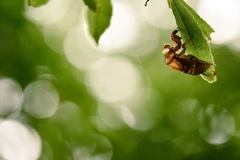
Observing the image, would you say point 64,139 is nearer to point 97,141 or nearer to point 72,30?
point 97,141

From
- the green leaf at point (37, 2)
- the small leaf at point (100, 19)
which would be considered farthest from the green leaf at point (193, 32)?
the green leaf at point (37, 2)

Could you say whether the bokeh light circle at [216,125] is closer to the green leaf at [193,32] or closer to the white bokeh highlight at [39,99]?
the white bokeh highlight at [39,99]

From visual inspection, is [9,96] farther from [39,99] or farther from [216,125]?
[216,125]

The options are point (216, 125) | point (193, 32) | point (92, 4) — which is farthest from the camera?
point (216, 125)

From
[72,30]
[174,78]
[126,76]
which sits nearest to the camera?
[174,78]

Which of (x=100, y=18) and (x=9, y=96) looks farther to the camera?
(x=9, y=96)

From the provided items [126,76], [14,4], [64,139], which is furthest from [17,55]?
[126,76]

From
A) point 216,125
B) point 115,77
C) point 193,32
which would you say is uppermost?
point 193,32

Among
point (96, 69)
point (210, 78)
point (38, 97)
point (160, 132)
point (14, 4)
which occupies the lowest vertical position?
point (96, 69)

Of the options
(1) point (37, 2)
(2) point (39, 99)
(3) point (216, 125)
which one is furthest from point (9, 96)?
(1) point (37, 2)
